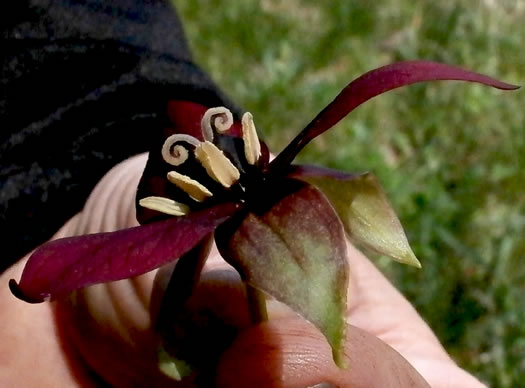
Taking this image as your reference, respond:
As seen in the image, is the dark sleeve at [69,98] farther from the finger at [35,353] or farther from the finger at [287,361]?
the finger at [287,361]

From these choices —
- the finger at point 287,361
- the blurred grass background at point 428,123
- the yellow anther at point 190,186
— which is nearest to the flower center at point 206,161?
the yellow anther at point 190,186

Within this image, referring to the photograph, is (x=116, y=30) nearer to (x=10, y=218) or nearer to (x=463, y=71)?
(x=10, y=218)

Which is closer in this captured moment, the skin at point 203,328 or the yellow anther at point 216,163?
the yellow anther at point 216,163

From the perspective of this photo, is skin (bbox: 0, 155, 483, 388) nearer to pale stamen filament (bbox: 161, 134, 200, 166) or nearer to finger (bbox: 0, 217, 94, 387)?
finger (bbox: 0, 217, 94, 387)

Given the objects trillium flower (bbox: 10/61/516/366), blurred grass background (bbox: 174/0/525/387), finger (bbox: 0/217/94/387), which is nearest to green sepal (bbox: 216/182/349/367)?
trillium flower (bbox: 10/61/516/366)

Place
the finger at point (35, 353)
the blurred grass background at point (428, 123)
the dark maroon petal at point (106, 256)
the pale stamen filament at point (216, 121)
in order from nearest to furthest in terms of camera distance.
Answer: the dark maroon petal at point (106, 256)
the pale stamen filament at point (216, 121)
the finger at point (35, 353)
the blurred grass background at point (428, 123)

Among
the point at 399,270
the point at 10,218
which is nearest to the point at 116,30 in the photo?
the point at 10,218
